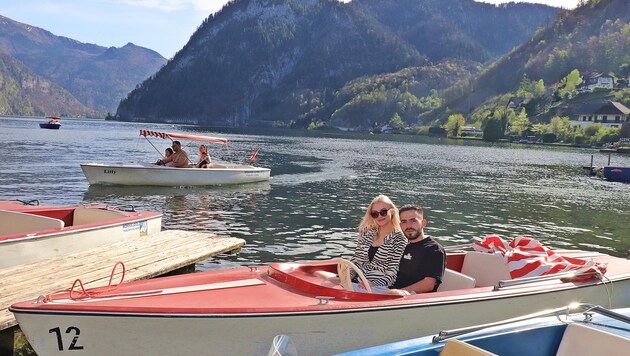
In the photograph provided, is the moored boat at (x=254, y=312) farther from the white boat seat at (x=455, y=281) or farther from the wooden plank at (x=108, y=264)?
the wooden plank at (x=108, y=264)

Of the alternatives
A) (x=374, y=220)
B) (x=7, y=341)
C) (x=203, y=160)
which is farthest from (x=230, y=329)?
(x=203, y=160)

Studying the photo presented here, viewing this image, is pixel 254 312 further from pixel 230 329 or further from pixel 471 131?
pixel 471 131

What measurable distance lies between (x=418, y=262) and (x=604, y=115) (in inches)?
5992

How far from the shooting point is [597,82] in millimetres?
172375

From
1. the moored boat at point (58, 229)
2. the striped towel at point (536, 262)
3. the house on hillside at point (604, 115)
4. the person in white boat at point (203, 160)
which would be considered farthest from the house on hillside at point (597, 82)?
the moored boat at point (58, 229)

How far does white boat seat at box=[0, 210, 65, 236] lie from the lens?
39.2ft

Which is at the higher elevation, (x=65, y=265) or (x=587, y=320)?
(x=587, y=320)

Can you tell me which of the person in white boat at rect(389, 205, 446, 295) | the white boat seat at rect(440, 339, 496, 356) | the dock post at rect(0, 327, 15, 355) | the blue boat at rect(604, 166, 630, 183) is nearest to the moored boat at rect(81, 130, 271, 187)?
the dock post at rect(0, 327, 15, 355)

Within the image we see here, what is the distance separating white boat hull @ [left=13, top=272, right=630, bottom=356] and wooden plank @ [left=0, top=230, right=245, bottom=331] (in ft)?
5.19

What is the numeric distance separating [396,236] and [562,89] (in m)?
184

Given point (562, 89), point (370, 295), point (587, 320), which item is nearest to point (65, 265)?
point (370, 295)

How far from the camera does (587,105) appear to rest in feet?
490

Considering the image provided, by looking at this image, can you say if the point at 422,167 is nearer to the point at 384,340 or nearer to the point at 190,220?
the point at 190,220

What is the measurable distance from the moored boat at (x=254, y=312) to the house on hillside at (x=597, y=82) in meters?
184
